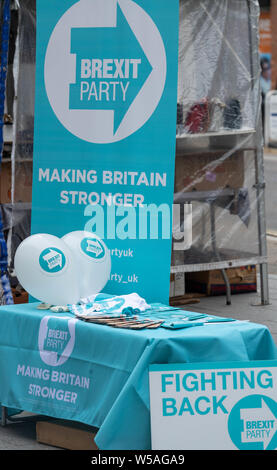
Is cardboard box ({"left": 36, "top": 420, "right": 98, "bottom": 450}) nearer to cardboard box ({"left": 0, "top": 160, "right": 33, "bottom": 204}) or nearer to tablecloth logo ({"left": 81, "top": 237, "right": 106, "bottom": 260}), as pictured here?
tablecloth logo ({"left": 81, "top": 237, "right": 106, "bottom": 260})

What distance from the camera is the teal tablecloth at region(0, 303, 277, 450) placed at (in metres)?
4.14

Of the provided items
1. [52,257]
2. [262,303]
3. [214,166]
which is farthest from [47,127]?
[262,303]

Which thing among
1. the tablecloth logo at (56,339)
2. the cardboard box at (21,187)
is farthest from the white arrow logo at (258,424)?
the cardboard box at (21,187)

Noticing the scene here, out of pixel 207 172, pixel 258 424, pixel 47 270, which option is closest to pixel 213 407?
pixel 258 424

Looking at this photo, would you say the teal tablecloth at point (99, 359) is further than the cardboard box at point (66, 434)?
No

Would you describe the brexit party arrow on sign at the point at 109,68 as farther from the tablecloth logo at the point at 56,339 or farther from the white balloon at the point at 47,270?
the tablecloth logo at the point at 56,339

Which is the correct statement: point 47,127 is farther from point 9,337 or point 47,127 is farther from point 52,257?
point 9,337

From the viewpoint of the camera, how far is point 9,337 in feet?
16.1

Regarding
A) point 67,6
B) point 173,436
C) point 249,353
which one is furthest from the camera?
point 67,6

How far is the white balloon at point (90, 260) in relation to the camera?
5.06 metres

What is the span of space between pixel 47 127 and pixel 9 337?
138 centimetres

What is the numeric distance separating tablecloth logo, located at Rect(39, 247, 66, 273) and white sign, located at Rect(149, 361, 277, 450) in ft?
3.51

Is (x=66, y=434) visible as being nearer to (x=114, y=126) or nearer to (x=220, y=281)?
(x=114, y=126)

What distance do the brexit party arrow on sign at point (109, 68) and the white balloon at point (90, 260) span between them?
71 centimetres
